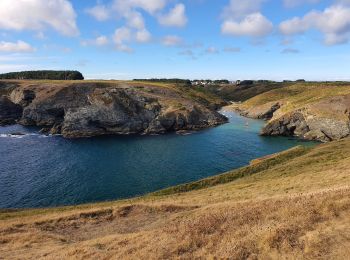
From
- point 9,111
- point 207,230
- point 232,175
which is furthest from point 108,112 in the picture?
point 207,230

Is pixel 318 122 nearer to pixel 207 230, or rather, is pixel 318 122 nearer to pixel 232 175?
pixel 232 175

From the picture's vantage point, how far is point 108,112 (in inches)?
5679

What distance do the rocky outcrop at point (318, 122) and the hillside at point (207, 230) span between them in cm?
7841

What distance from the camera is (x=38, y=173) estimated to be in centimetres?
8400

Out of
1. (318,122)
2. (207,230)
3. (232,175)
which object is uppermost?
(318,122)

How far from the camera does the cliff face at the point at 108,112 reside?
464 feet

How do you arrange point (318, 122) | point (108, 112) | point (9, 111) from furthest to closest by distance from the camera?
1. point (9, 111)
2. point (108, 112)
3. point (318, 122)

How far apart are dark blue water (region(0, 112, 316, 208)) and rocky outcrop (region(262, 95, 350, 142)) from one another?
9.18 m

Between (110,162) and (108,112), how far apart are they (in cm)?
5247

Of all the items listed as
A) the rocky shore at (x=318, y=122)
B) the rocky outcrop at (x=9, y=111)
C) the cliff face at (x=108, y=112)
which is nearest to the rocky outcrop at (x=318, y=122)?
the rocky shore at (x=318, y=122)

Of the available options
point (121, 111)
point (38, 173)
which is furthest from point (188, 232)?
point (121, 111)

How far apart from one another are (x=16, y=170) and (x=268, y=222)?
3000 inches

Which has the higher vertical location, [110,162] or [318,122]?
[318,122]

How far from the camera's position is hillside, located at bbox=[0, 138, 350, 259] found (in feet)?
73.2
